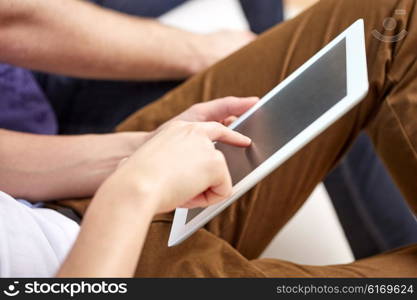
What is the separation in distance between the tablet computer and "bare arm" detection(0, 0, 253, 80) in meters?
0.36

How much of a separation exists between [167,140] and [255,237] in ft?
0.97

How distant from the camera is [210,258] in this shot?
658 millimetres

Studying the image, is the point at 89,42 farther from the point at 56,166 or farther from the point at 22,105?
the point at 56,166

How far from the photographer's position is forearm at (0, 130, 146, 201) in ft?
2.50

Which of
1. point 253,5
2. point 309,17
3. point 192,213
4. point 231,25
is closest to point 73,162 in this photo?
point 192,213

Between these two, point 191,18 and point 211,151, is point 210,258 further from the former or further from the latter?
point 191,18

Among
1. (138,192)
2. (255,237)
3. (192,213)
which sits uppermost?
(138,192)

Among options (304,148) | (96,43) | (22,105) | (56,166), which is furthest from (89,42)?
(304,148)

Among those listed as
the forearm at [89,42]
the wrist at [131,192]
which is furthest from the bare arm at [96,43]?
the wrist at [131,192]

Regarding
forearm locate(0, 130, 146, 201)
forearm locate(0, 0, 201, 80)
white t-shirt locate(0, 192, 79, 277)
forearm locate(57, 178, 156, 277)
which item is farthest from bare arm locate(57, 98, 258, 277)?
forearm locate(0, 0, 201, 80)

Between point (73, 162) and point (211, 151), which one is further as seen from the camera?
point (73, 162)

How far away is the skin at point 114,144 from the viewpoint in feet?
1.60

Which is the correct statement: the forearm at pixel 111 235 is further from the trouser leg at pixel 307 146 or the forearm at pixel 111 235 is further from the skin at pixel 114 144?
the trouser leg at pixel 307 146

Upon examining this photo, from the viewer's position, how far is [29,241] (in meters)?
0.60
